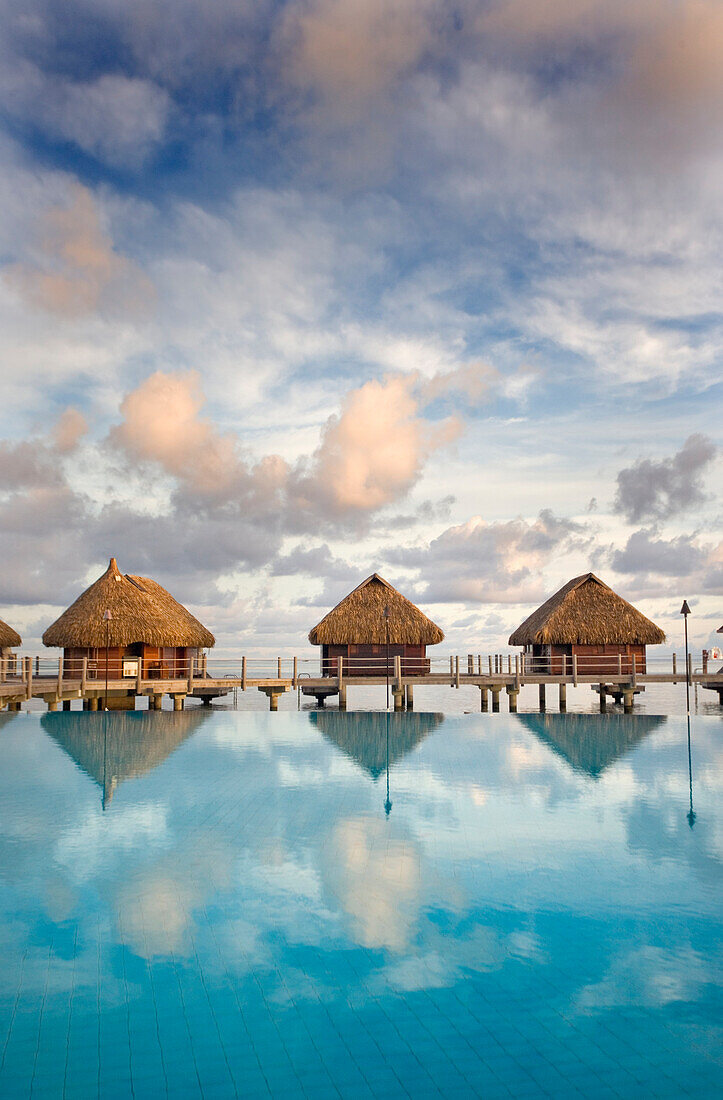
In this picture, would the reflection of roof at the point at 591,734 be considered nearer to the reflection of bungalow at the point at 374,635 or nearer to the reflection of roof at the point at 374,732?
the reflection of roof at the point at 374,732

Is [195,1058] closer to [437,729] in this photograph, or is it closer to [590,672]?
[437,729]

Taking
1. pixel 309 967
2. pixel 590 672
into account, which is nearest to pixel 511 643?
pixel 590 672

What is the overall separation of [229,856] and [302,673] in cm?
1887

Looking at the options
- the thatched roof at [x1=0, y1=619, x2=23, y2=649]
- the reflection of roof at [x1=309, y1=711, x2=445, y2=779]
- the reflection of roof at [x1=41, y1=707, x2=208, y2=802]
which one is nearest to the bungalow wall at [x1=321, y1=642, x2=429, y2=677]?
the reflection of roof at [x1=309, y1=711, x2=445, y2=779]

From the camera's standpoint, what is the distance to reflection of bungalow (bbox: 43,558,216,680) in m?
26.2

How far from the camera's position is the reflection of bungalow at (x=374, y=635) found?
28.1 m

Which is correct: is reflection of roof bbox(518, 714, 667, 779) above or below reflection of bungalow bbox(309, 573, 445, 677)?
below

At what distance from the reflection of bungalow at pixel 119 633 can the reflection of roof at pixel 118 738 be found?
5.88 feet

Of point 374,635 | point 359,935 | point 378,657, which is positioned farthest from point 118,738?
point 359,935

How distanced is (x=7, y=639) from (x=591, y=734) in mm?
22058

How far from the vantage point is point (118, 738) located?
19609 millimetres

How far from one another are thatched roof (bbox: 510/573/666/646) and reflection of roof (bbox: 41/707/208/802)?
1321 centimetres

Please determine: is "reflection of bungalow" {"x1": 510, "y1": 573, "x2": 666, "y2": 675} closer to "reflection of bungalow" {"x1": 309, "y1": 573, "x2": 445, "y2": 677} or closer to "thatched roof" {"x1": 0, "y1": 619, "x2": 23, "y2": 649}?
"reflection of bungalow" {"x1": 309, "y1": 573, "x2": 445, "y2": 677}

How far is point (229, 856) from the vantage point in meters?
9.30
